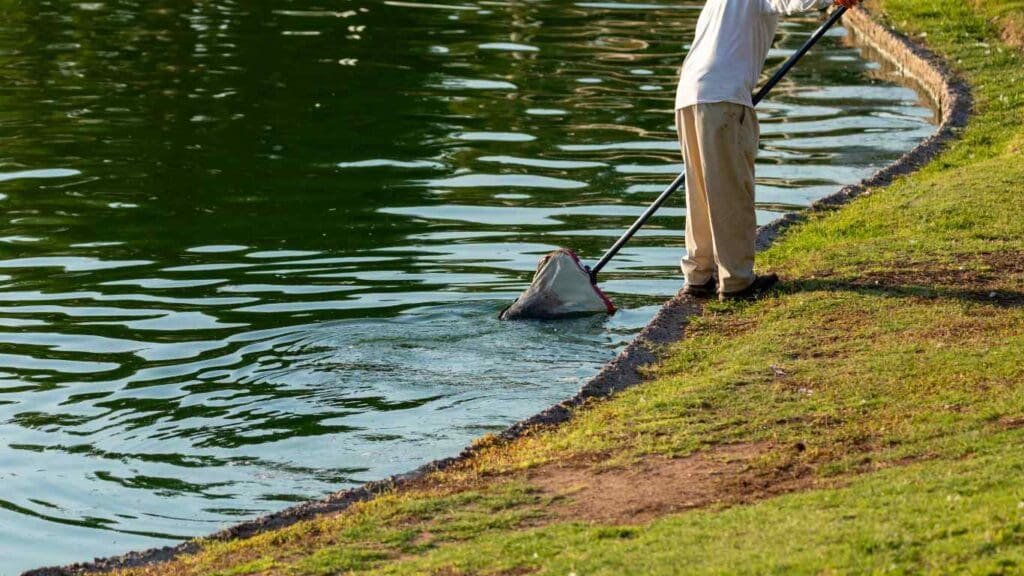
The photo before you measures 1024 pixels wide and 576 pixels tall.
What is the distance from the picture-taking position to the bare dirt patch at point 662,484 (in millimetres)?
6102

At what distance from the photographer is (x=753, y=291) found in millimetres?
9289

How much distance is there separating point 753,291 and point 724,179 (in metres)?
0.73

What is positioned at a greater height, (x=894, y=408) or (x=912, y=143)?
(x=894, y=408)

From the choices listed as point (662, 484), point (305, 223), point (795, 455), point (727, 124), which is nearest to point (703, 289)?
point (727, 124)

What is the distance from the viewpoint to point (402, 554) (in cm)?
587

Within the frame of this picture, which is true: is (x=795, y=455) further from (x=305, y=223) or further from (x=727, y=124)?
(x=305, y=223)

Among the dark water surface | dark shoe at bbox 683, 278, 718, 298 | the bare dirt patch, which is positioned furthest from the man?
the bare dirt patch

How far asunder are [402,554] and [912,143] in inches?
446

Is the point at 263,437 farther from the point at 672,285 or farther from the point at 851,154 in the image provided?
the point at 851,154

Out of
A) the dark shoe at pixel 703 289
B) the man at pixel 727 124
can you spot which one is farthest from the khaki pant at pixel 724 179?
the dark shoe at pixel 703 289

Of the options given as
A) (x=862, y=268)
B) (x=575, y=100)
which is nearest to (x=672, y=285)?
(x=862, y=268)

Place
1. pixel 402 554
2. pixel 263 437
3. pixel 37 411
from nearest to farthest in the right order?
pixel 402 554 < pixel 263 437 < pixel 37 411

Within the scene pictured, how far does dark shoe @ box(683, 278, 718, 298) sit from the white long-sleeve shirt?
3.96ft

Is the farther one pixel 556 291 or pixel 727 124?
pixel 556 291
